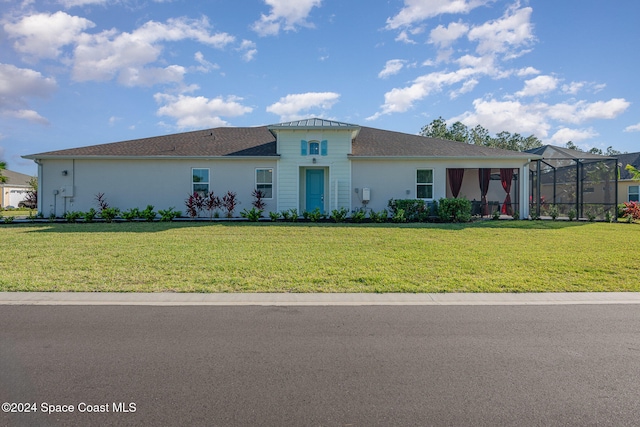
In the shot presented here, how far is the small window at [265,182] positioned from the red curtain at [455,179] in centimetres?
861

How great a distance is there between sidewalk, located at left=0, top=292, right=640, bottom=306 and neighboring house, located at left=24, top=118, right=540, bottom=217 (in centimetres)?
1117

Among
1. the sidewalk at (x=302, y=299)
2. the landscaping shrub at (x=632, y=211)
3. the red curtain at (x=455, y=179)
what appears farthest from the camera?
the red curtain at (x=455, y=179)

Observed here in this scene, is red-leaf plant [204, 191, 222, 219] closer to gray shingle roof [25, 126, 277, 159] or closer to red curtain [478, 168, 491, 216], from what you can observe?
gray shingle roof [25, 126, 277, 159]

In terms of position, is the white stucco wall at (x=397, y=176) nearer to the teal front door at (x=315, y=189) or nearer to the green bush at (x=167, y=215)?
the teal front door at (x=315, y=189)

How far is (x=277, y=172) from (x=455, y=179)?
860cm

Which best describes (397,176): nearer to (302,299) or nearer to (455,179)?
(455,179)

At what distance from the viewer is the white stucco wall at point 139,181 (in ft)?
58.9

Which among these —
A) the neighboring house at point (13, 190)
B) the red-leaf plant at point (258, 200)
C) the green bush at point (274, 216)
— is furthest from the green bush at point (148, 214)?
the neighboring house at point (13, 190)

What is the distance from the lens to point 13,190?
39375mm

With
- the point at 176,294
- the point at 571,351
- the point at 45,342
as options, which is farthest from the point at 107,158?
the point at 571,351

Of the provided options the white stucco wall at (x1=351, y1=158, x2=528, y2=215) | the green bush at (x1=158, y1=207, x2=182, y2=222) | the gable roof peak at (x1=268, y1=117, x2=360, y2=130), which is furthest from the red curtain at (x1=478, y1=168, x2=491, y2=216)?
the green bush at (x1=158, y1=207, x2=182, y2=222)

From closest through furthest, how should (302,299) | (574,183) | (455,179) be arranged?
1. (302,299)
2. (455,179)
3. (574,183)

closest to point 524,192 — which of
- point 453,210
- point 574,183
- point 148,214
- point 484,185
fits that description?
point 484,185

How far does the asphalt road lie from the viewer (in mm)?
3049
